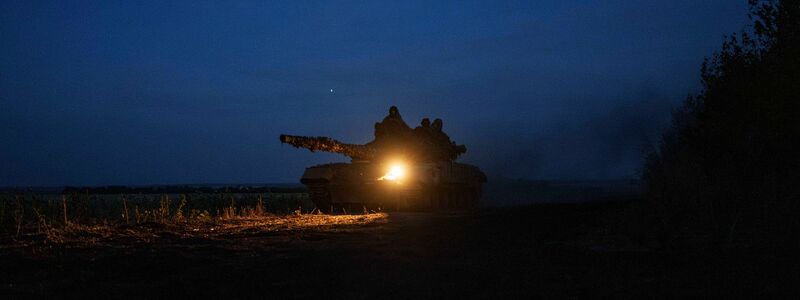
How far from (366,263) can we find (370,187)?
15260 mm

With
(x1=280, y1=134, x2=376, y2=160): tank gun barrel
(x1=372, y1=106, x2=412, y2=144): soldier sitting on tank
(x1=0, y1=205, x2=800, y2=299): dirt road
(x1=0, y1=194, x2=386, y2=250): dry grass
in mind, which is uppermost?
(x1=372, y1=106, x2=412, y2=144): soldier sitting on tank

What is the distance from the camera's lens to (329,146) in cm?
2380

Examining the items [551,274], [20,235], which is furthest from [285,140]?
[551,274]

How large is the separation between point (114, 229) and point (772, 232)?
10.2 metres

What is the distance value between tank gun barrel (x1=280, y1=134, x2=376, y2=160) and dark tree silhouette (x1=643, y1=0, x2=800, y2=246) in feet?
32.0

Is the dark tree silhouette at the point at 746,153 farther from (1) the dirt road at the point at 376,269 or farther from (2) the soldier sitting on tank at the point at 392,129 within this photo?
(2) the soldier sitting on tank at the point at 392,129

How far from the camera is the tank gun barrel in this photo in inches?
858

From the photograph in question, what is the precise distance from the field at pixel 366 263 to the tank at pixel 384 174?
33.8 ft

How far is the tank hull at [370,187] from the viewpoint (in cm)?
2358

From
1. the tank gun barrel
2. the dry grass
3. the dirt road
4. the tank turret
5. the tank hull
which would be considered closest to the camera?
the dirt road

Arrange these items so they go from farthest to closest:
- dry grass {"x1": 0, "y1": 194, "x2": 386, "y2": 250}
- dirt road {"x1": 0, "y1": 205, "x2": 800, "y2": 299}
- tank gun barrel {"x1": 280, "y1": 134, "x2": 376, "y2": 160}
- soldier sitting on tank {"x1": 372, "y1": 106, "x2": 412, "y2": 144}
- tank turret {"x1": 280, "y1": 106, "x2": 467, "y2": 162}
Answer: soldier sitting on tank {"x1": 372, "y1": 106, "x2": 412, "y2": 144} → tank turret {"x1": 280, "y1": 106, "x2": 467, "y2": 162} → tank gun barrel {"x1": 280, "y1": 134, "x2": 376, "y2": 160} → dry grass {"x1": 0, "y1": 194, "x2": 386, "y2": 250} → dirt road {"x1": 0, "y1": 205, "x2": 800, "y2": 299}

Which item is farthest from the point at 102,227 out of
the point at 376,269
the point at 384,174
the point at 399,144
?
the point at 399,144

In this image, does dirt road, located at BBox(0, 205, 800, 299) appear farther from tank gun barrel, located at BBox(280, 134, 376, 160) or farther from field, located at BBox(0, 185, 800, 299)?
tank gun barrel, located at BBox(280, 134, 376, 160)

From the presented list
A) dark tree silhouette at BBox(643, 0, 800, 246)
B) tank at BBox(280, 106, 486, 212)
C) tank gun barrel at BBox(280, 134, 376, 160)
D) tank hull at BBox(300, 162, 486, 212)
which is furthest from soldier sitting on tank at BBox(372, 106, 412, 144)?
dark tree silhouette at BBox(643, 0, 800, 246)
